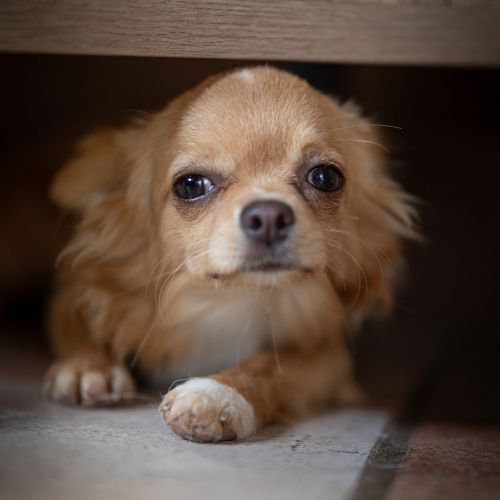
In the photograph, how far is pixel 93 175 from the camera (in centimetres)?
212

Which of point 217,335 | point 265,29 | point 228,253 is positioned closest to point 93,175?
point 217,335

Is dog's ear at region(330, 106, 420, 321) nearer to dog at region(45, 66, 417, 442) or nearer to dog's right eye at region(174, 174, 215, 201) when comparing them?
Answer: dog at region(45, 66, 417, 442)

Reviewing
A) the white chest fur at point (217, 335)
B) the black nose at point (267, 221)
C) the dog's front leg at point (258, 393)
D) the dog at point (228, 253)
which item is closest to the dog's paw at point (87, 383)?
the dog at point (228, 253)

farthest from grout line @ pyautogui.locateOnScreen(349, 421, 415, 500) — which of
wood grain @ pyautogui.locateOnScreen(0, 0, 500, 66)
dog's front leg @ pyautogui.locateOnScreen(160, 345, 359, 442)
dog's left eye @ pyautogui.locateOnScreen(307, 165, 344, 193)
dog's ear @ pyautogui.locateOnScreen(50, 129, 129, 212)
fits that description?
dog's ear @ pyautogui.locateOnScreen(50, 129, 129, 212)

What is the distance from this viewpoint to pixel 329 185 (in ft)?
5.93

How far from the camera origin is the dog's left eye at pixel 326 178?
1780 millimetres

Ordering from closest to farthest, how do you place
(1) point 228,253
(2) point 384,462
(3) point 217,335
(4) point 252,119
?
1. (2) point 384,462
2. (1) point 228,253
3. (4) point 252,119
4. (3) point 217,335

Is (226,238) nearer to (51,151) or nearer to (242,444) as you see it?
(242,444)

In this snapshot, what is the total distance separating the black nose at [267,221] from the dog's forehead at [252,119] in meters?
0.19

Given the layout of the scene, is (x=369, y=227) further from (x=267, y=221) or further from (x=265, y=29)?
(x=265, y=29)

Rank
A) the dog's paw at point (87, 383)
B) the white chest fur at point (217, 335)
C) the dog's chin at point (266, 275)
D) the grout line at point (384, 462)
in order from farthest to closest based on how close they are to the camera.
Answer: the white chest fur at point (217, 335) → the dog's paw at point (87, 383) → the dog's chin at point (266, 275) → the grout line at point (384, 462)

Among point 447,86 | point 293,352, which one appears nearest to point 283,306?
point 293,352

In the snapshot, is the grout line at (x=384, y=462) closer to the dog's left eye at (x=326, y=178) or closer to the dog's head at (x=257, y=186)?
the dog's head at (x=257, y=186)

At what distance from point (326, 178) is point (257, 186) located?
218mm
